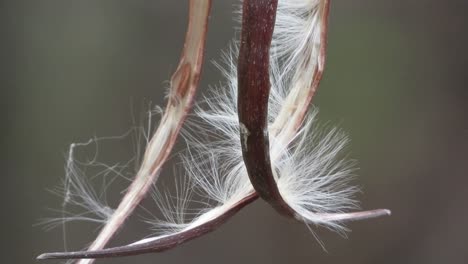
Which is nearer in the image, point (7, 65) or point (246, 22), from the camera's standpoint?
point (246, 22)

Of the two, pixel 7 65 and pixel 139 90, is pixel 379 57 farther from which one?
pixel 7 65

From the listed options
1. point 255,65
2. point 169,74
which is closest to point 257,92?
point 255,65

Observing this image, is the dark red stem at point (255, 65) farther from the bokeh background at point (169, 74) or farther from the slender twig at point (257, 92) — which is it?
→ the bokeh background at point (169, 74)

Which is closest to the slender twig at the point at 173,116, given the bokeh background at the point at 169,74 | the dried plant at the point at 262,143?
the dried plant at the point at 262,143

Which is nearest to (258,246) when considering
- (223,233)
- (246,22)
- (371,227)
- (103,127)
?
(223,233)

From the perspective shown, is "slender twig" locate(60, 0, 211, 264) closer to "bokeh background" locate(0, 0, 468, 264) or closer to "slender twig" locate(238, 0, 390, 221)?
"slender twig" locate(238, 0, 390, 221)

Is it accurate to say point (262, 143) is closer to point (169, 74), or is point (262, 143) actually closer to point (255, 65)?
point (255, 65)
